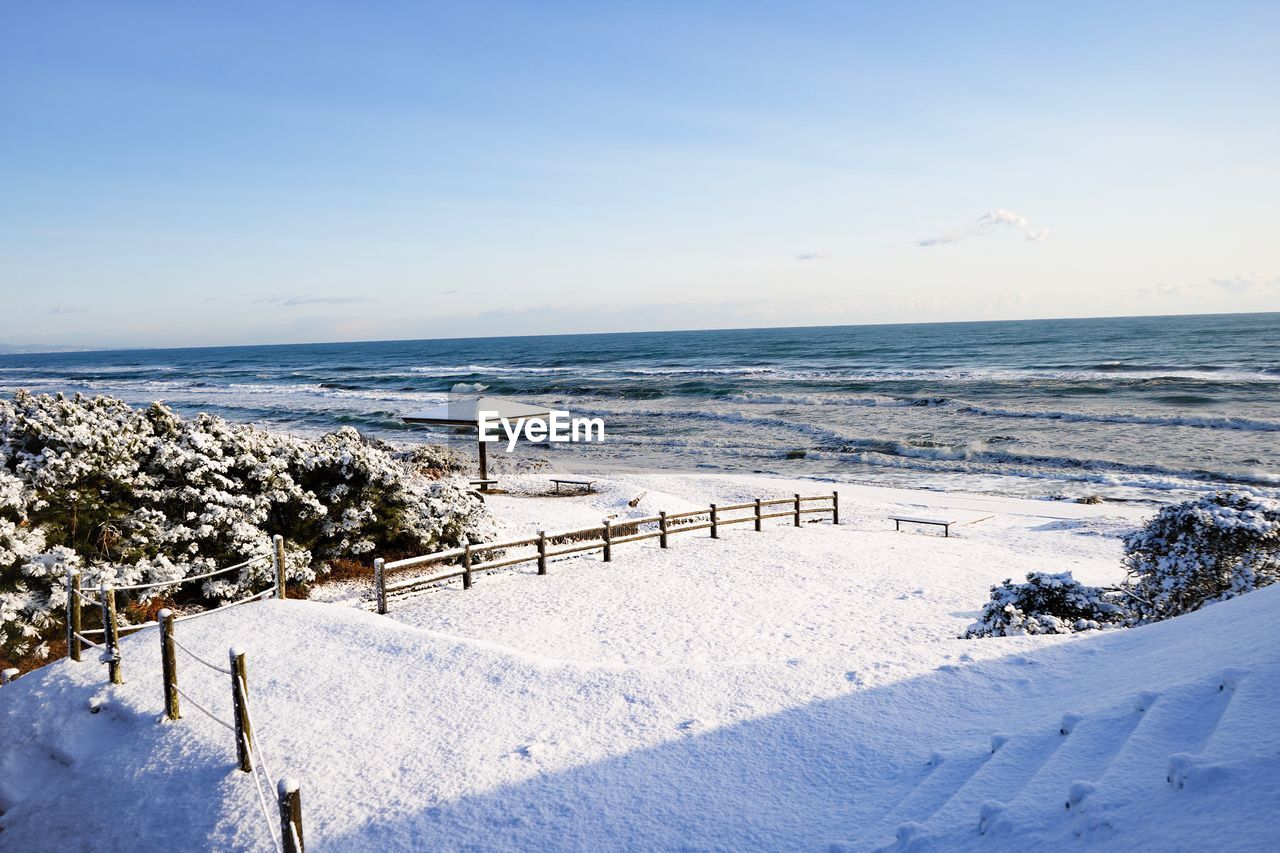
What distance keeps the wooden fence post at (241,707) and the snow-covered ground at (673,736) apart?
202 millimetres

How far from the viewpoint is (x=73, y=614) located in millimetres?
8266

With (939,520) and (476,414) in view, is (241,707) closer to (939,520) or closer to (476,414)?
(939,520)

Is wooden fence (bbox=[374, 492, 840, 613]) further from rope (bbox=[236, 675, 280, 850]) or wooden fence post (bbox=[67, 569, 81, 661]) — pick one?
rope (bbox=[236, 675, 280, 850])

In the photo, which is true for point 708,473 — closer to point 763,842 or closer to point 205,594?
point 205,594

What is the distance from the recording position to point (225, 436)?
1281 centimetres

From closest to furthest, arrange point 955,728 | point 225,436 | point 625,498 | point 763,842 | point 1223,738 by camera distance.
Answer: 1. point 1223,738
2. point 763,842
3. point 955,728
4. point 225,436
5. point 625,498

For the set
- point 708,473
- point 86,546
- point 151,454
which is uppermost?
point 151,454

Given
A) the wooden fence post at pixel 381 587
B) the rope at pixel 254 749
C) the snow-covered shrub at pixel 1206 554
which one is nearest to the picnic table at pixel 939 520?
the snow-covered shrub at pixel 1206 554

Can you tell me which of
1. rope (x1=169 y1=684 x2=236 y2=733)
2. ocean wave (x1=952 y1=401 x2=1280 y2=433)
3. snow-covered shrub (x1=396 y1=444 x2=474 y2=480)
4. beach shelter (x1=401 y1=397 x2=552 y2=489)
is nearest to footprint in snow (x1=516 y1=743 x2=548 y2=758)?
rope (x1=169 y1=684 x2=236 y2=733)

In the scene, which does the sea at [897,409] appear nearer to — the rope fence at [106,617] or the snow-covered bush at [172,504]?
the snow-covered bush at [172,504]

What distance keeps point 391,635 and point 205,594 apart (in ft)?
14.7

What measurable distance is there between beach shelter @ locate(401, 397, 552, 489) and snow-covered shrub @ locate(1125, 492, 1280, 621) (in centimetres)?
1568

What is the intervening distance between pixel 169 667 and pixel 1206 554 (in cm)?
1184

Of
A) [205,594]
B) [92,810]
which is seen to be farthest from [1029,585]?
[205,594]
